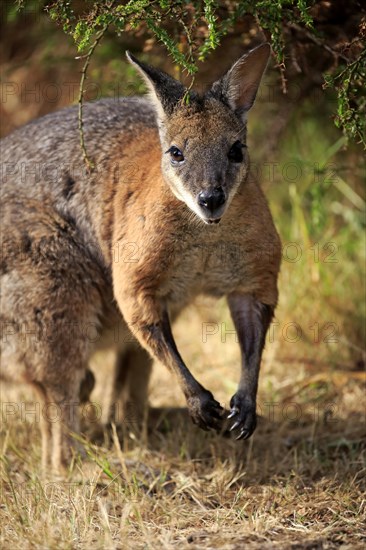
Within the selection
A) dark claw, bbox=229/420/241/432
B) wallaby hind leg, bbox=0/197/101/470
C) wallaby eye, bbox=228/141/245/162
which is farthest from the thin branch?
dark claw, bbox=229/420/241/432

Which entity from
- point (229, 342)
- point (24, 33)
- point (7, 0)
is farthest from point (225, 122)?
point (24, 33)

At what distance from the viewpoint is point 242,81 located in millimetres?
3990

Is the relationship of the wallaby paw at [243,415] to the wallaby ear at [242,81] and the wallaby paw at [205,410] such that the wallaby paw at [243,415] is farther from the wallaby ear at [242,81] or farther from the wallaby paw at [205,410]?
the wallaby ear at [242,81]

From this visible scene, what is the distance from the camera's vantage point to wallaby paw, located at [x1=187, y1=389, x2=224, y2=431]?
3953mm

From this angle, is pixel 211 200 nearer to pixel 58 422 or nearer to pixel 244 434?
pixel 244 434

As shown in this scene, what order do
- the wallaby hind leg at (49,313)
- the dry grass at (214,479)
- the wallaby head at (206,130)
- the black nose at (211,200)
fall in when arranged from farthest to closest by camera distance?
the wallaby hind leg at (49,313) → the wallaby head at (206,130) → the black nose at (211,200) → the dry grass at (214,479)

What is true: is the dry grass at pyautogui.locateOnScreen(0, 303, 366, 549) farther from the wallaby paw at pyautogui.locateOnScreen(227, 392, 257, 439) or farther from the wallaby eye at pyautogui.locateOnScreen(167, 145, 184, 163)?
the wallaby eye at pyautogui.locateOnScreen(167, 145, 184, 163)

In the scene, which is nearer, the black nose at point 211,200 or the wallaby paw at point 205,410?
the black nose at point 211,200

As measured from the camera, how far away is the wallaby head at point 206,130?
3.70m

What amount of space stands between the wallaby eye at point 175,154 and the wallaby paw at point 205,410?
111 cm

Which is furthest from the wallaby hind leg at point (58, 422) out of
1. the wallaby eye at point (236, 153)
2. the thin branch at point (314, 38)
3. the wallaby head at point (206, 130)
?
the thin branch at point (314, 38)

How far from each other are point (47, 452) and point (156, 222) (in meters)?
1.48

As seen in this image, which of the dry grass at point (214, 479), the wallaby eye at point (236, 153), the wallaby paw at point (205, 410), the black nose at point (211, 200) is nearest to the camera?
the dry grass at point (214, 479)

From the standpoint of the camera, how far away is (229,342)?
19.7ft
